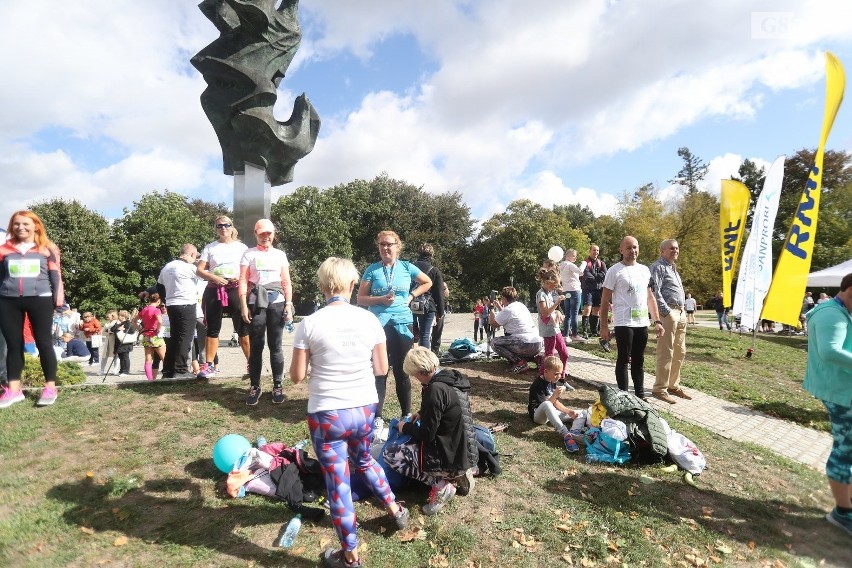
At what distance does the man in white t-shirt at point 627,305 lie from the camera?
560 centimetres

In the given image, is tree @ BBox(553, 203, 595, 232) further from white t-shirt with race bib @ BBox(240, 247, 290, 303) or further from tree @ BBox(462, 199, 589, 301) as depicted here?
white t-shirt with race bib @ BBox(240, 247, 290, 303)

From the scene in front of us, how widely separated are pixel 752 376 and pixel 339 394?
9.54m

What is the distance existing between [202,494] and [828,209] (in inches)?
1518

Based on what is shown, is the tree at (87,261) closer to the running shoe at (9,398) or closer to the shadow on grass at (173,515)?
the running shoe at (9,398)

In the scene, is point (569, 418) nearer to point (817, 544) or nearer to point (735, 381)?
point (817, 544)

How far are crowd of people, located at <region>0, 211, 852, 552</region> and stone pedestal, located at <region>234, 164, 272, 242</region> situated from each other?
227cm

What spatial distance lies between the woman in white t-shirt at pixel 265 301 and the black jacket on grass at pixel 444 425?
8.21 feet

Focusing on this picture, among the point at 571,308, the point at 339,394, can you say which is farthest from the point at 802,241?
the point at 339,394

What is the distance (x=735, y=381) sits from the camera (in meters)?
8.39

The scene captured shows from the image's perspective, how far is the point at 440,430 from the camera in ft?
11.2

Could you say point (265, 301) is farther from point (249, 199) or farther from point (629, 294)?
point (249, 199)

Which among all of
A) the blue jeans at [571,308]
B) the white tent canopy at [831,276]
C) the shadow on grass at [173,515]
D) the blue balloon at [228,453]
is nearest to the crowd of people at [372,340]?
the shadow on grass at [173,515]

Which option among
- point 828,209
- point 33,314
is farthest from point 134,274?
point 828,209

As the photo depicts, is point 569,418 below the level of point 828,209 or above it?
below
